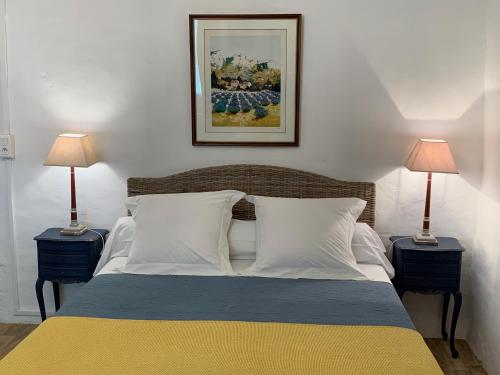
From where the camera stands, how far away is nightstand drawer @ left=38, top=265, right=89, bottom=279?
321 centimetres

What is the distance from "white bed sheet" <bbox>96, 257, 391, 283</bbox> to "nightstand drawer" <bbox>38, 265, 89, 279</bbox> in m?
0.24

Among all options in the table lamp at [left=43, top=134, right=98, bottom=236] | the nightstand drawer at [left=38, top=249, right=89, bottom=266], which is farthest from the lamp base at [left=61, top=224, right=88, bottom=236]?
the nightstand drawer at [left=38, top=249, right=89, bottom=266]

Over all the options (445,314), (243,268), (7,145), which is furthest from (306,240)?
(7,145)

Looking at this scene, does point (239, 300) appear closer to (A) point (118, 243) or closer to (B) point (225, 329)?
(B) point (225, 329)

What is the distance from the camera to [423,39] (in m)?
3.19

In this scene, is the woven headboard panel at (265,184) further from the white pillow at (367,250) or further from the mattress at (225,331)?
the mattress at (225,331)

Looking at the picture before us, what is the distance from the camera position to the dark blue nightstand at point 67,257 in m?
3.19

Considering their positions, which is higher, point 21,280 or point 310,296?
point 310,296

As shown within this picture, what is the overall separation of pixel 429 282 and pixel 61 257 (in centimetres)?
202

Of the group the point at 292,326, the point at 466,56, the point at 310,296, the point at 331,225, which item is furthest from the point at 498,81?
the point at 292,326

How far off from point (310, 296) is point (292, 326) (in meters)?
0.34

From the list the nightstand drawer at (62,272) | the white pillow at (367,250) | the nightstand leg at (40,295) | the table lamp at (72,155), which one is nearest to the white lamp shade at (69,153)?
the table lamp at (72,155)

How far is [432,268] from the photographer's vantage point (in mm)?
3107

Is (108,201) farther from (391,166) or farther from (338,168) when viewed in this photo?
(391,166)
